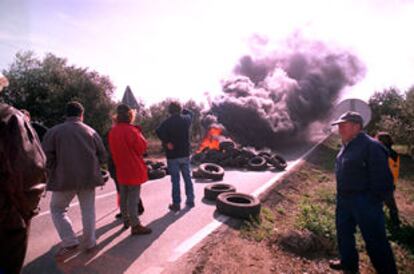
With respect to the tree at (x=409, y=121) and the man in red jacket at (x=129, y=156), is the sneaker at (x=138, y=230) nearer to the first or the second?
the man in red jacket at (x=129, y=156)

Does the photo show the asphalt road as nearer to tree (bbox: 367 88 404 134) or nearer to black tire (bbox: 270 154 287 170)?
black tire (bbox: 270 154 287 170)

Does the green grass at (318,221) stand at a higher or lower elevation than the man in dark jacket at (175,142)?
lower

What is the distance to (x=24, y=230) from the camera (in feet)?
7.35

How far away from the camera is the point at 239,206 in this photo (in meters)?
5.92

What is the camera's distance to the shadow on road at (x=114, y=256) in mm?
3928

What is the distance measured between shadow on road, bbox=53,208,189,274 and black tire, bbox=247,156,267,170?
24.2 ft

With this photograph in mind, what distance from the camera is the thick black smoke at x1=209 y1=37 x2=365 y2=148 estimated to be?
2155 cm

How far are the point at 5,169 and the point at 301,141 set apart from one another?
2543 cm

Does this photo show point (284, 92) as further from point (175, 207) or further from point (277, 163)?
point (175, 207)

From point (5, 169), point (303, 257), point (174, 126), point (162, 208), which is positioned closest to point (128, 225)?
point (162, 208)

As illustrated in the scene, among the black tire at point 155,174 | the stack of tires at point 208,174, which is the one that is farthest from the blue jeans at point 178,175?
the black tire at point 155,174

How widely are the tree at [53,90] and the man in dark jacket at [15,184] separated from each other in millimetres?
15712

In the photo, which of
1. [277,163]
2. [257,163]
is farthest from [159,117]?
[277,163]

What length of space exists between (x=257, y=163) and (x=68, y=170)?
9589 mm
